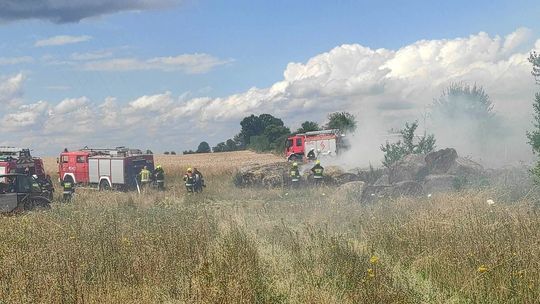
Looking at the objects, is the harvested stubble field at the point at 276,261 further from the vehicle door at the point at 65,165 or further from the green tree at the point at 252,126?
the green tree at the point at 252,126

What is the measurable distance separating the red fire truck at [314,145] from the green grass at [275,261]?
76.5ft

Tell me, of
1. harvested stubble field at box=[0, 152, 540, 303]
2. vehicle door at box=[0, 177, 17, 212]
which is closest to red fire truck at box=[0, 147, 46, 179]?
vehicle door at box=[0, 177, 17, 212]

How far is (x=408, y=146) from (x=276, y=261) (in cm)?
1681

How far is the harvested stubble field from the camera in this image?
5.62 m

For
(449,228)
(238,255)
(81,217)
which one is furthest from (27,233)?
(449,228)

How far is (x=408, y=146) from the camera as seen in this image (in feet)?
75.0

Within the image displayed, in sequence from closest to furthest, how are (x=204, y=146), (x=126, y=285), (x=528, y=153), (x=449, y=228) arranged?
(x=126, y=285), (x=449, y=228), (x=528, y=153), (x=204, y=146)

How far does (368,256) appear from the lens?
7.05 m

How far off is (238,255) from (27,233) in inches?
156

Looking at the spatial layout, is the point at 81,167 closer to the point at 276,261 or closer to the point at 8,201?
the point at 8,201

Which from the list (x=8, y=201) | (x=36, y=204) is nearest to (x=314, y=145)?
(x=36, y=204)

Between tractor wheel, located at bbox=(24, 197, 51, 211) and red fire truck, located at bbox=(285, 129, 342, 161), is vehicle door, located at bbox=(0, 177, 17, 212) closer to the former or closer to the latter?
tractor wheel, located at bbox=(24, 197, 51, 211)

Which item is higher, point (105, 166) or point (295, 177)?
point (105, 166)

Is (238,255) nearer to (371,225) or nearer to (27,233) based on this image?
(371,225)
